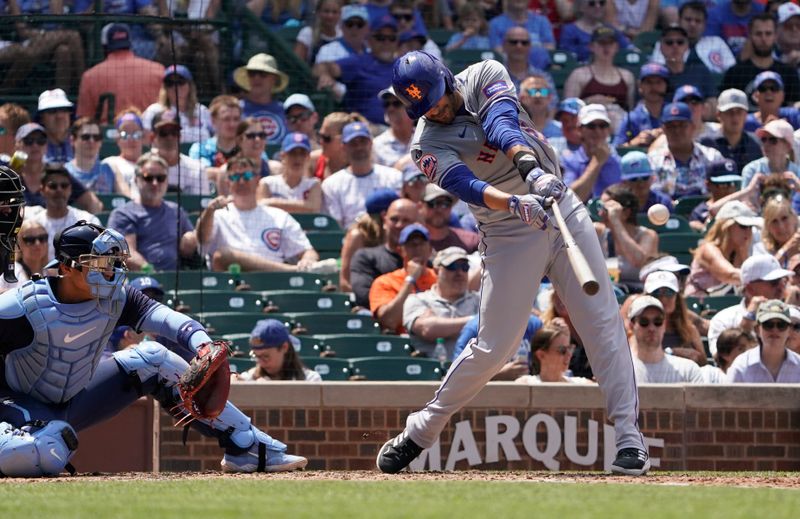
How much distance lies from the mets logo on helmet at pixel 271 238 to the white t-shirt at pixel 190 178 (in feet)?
2.43

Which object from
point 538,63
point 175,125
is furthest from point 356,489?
point 538,63

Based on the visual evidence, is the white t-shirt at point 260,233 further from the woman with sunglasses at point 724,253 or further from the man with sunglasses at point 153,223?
the woman with sunglasses at point 724,253

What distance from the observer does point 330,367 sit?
9953 millimetres

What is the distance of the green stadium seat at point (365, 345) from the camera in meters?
10.2

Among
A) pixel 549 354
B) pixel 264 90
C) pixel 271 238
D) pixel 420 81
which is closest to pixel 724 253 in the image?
pixel 549 354

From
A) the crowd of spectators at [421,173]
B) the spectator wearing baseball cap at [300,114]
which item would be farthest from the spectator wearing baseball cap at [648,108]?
the spectator wearing baseball cap at [300,114]

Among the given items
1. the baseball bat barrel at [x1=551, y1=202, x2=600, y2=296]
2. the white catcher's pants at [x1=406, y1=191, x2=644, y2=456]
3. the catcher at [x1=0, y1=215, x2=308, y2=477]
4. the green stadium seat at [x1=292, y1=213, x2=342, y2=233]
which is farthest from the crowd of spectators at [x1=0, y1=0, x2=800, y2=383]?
the baseball bat barrel at [x1=551, y1=202, x2=600, y2=296]

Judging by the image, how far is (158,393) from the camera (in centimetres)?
706

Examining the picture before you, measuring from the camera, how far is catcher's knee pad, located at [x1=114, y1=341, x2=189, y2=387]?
7000 mm

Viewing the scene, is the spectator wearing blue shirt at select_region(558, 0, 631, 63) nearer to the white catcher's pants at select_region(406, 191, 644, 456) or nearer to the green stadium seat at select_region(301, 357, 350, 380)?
the green stadium seat at select_region(301, 357, 350, 380)

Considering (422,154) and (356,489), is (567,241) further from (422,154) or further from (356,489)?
(356,489)

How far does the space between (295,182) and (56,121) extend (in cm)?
190

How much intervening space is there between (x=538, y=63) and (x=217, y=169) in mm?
3708

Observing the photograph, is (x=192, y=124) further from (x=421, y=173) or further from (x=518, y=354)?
(x=518, y=354)
